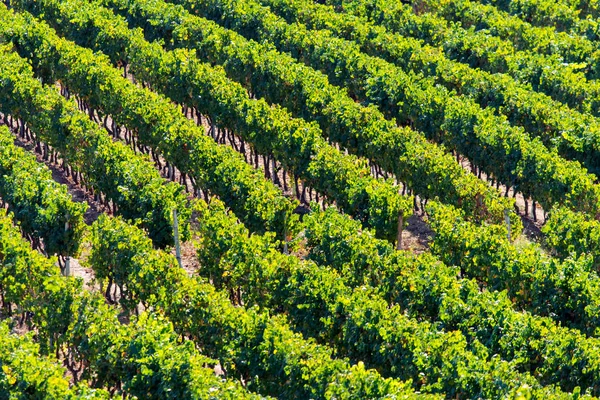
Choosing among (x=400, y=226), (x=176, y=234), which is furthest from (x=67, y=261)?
(x=400, y=226)

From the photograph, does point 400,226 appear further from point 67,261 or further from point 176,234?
point 67,261

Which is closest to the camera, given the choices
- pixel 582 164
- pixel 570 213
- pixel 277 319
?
pixel 277 319

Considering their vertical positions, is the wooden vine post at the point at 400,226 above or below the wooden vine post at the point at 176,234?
above

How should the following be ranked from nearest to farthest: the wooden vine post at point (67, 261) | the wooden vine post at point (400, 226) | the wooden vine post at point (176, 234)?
the wooden vine post at point (67, 261) → the wooden vine post at point (176, 234) → the wooden vine post at point (400, 226)

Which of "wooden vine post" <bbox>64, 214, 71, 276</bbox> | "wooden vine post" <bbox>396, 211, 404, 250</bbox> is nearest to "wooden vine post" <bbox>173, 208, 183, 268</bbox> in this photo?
"wooden vine post" <bbox>64, 214, 71, 276</bbox>

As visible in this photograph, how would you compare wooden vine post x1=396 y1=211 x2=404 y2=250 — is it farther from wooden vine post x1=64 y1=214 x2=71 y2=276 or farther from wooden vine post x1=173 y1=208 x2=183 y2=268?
wooden vine post x1=64 y1=214 x2=71 y2=276

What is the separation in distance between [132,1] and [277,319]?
2474cm

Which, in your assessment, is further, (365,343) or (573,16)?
(573,16)

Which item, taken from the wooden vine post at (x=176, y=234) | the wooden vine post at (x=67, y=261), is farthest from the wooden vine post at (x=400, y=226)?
the wooden vine post at (x=67, y=261)

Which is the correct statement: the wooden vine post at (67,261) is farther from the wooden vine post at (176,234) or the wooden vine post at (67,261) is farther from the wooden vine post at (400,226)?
the wooden vine post at (400,226)

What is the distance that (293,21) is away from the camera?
1922 inches

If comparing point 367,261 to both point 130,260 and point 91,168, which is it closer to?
point 130,260

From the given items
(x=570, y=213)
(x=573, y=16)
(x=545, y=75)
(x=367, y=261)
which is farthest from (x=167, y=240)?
(x=573, y=16)

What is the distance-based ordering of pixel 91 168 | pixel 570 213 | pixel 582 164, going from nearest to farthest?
pixel 570 213 → pixel 91 168 → pixel 582 164
